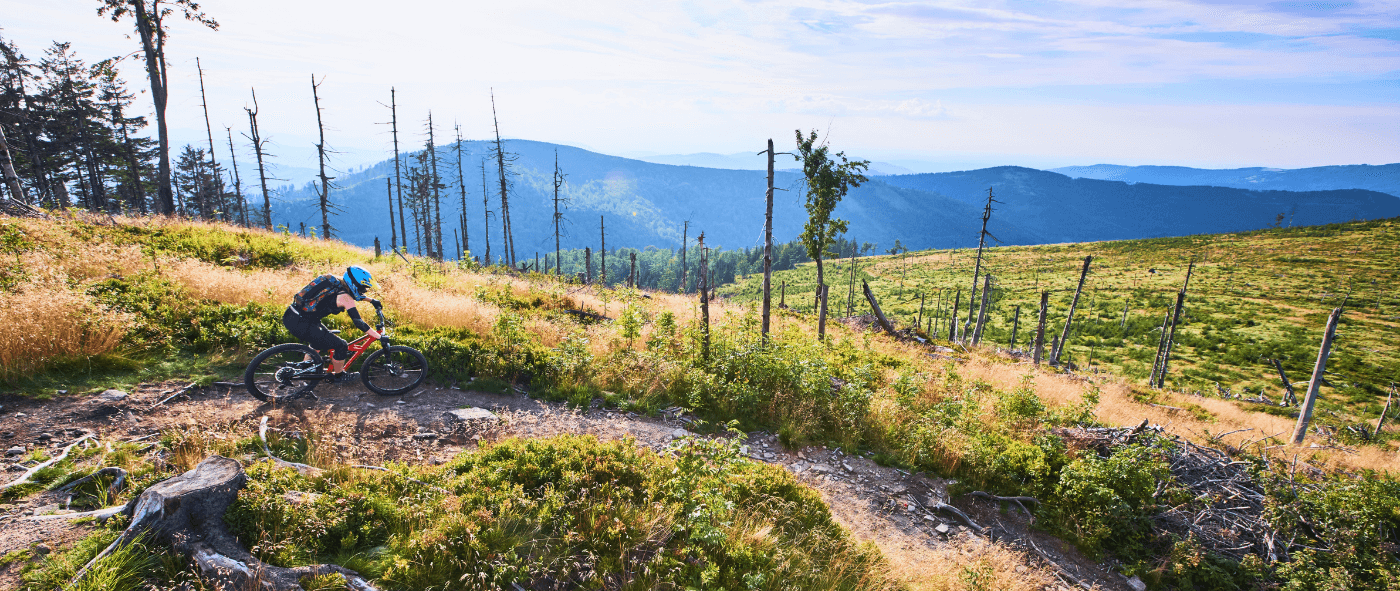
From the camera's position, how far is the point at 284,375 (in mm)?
7273

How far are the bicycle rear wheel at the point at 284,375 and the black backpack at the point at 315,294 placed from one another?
0.57 meters

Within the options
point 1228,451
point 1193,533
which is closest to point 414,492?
point 1193,533

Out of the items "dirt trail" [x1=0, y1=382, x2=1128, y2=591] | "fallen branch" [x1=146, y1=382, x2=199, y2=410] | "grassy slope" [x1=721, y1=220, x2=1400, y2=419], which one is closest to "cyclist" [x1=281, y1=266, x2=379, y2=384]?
"dirt trail" [x1=0, y1=382, x2=1128, y2=591]

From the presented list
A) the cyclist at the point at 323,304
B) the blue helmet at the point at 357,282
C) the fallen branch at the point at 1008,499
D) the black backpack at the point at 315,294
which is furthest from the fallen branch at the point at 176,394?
the fallen branch at the point at 1008,499

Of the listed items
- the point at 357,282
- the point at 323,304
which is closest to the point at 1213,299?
the point at 357,282

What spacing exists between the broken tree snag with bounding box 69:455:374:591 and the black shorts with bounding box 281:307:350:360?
3817 mm

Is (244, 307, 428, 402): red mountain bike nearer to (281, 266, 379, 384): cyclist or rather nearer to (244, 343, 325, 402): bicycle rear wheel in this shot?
(244, 343, 325, 402): bicycle rear wheel

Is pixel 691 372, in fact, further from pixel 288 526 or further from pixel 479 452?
pixel 288 526

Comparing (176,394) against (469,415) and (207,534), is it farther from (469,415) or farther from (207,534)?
(207,534)

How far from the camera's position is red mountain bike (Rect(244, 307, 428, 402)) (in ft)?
23.9

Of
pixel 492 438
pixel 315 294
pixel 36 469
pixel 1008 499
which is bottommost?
pixel 1008 499

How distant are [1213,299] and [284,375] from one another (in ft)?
278

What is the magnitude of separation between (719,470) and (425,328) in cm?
808

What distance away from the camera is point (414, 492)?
16.7ft
